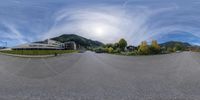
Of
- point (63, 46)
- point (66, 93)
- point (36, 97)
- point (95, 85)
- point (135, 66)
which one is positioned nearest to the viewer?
point (36, 97)

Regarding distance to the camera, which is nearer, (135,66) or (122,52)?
(122,52)

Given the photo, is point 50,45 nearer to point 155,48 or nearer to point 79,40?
point 79,40

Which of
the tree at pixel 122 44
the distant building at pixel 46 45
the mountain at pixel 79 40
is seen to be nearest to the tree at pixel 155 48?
the tree at pixel 122 44

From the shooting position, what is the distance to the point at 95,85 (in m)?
4.63

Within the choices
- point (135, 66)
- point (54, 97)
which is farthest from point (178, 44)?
point (54, 97)

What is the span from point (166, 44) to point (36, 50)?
3.06 meters

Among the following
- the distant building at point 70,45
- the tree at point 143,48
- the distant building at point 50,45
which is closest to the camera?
the distant building at point 50,45

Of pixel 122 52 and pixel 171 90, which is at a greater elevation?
pixel 122 52

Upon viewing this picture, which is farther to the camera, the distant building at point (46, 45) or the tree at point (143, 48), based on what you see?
the tree at point (143, 48)

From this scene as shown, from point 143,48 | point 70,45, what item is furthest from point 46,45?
point 143,48

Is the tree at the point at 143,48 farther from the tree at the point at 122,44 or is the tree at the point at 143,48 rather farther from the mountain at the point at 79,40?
the mountain at the point at 79,40

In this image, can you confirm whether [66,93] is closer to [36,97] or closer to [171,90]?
[36,97]

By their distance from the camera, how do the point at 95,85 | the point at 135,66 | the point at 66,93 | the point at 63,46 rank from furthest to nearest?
1. the point at 135,66
2. the point at 63,46
3. the point at 95,85
4. the point at 66,93

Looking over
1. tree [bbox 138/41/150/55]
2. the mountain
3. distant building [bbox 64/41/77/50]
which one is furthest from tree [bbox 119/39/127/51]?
distant building [bbox 64/41/77/50]
